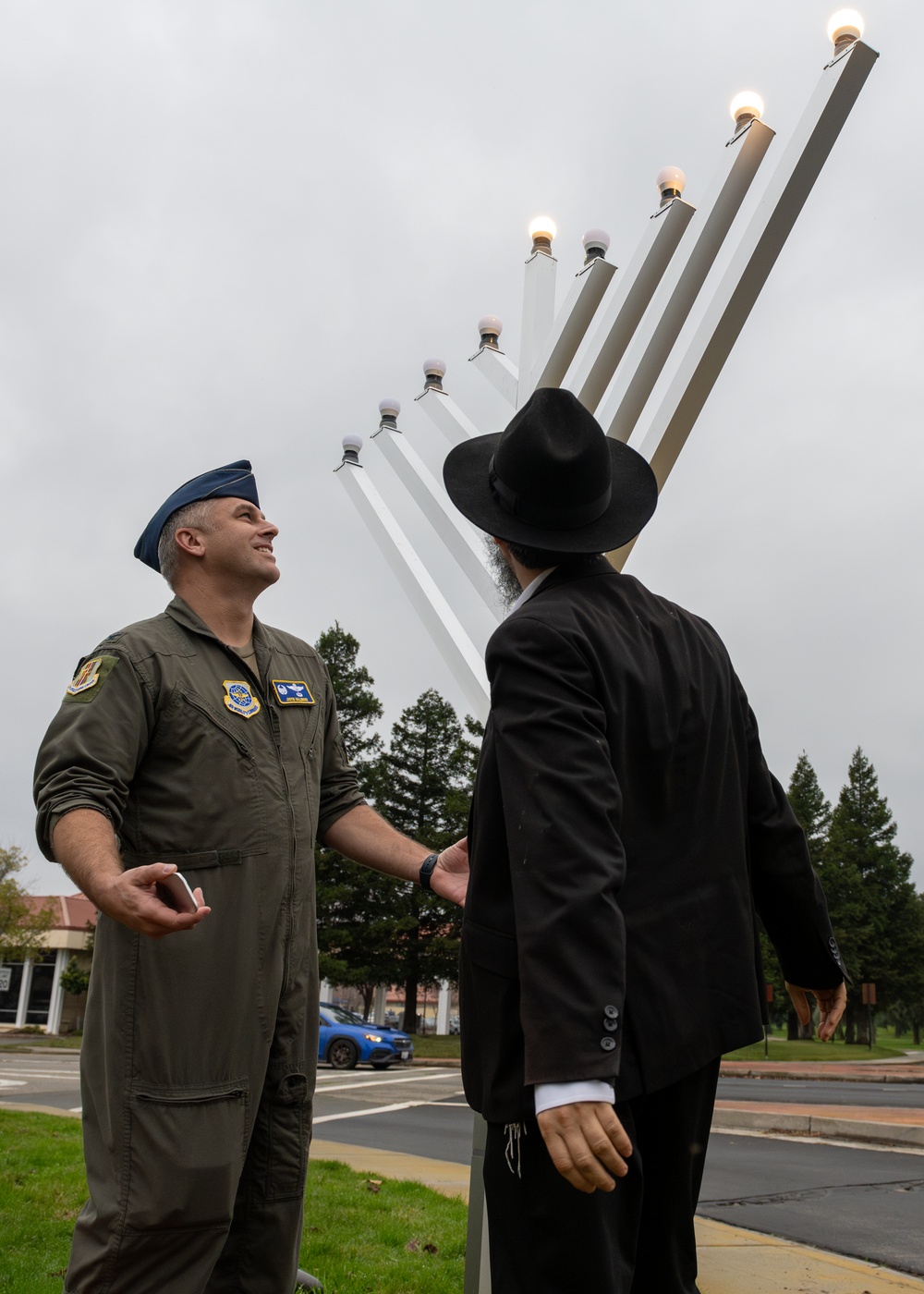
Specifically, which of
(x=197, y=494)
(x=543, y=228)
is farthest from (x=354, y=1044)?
(x=197, y=494)

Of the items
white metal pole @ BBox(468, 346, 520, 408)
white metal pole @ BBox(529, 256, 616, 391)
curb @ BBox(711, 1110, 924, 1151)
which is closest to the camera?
white metal pole @ BBox(529, 256, 616, 391)

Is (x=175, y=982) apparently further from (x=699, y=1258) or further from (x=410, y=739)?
(x=410, y=739)

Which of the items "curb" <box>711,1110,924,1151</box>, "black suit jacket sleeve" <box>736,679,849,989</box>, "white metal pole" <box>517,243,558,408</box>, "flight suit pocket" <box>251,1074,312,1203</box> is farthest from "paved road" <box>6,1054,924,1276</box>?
"white metal pole" <box>517,243,558,408</box>

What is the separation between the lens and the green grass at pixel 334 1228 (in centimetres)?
306

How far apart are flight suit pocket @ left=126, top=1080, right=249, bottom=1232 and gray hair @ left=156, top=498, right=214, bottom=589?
1125 mm

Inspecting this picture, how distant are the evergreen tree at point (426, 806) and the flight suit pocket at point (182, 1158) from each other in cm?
2722

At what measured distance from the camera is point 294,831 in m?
2.07

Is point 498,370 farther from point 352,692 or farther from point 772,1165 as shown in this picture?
point 352,692

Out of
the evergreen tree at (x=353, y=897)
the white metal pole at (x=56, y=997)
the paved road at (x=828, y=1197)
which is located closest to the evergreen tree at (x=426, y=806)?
the evergreen tree at (x=353, y=897)

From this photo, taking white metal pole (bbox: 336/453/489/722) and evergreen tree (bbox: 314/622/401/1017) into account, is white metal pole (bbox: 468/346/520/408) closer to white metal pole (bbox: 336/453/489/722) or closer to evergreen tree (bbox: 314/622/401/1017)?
white metal pole (bbox: 336/453/489/722)

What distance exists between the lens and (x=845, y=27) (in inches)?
124

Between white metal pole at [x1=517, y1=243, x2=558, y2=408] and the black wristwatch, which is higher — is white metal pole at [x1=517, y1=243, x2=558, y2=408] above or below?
above

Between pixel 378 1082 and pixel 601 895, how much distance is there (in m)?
14.0

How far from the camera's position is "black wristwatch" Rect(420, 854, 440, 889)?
2.20 metres
